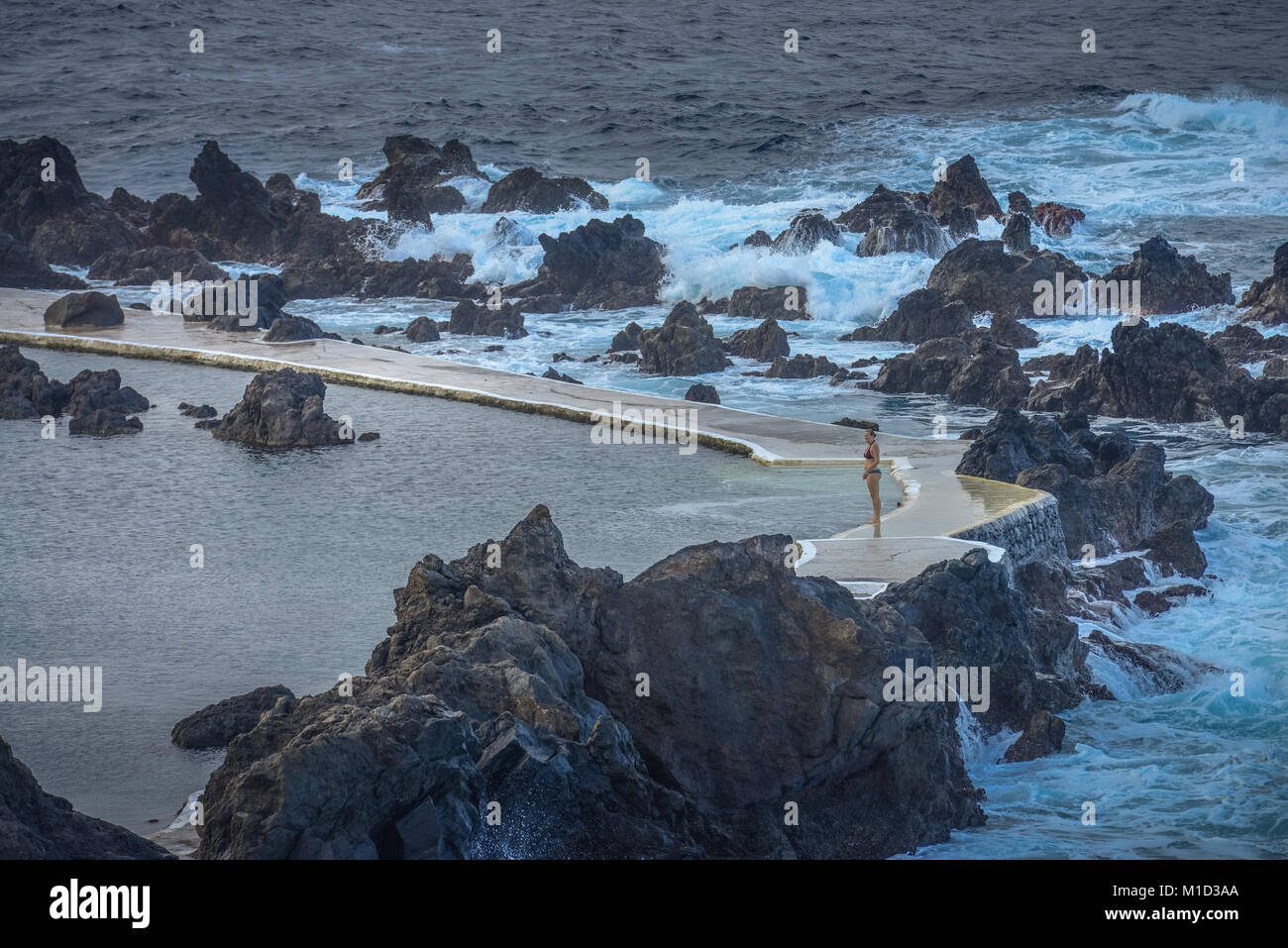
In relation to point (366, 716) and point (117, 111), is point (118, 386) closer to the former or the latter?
point (366, 716)

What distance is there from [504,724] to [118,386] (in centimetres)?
1474

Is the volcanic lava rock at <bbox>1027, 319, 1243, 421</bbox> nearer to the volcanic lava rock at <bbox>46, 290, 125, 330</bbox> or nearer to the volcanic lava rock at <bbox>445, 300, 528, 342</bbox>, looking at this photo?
the volcanic lava rock at <bbox>445, 300, 528, 342</bbox>

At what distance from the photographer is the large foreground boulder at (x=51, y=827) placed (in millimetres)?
7648

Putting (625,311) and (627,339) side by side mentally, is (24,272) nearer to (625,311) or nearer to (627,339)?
(625,311)

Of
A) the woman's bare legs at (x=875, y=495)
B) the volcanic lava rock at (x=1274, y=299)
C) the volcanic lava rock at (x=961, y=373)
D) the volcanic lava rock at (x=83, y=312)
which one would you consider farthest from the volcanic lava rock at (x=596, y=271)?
the woman's bare legs at (x=875, y=495)

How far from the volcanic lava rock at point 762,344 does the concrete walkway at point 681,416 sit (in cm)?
665

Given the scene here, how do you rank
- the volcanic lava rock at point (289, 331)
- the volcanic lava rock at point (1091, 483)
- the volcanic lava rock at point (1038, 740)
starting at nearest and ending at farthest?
1. the volcanic lava rock at point (1038, 740)
2. the volcanic lava rock at point (1091, 483)
3. the volcanic lava rock at point (289, 331)

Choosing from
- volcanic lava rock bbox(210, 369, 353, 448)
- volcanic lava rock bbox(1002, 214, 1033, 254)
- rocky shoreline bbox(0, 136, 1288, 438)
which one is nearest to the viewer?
volcanic lava rock bbox(210, 369, 353, 448)

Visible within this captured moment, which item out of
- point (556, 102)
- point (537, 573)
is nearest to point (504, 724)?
point (537, 573)

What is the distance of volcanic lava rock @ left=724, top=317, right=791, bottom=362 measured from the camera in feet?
94.9

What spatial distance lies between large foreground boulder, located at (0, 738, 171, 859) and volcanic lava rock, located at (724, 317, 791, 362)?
2123 cm

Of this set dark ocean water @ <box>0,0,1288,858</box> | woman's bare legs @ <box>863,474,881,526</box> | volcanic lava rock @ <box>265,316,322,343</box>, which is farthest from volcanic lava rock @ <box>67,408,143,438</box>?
woman's bare legs @ <box>863,474,881,526</box>

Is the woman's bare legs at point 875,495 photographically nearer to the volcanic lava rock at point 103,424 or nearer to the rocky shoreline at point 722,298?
the rocky shoreline at point 722,298
